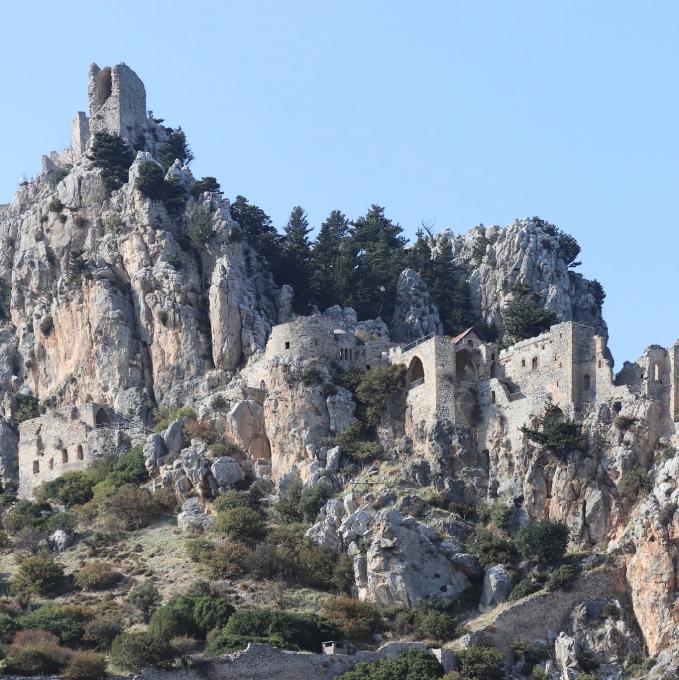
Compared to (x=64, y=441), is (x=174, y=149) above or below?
above

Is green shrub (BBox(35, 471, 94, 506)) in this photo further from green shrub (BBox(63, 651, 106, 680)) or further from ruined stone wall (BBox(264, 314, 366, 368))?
green shrub (BBox(63, 651, 106, 680))

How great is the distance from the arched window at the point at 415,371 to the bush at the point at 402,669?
17.9 meters

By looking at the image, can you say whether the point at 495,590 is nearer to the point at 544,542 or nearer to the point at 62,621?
the point at 544,542

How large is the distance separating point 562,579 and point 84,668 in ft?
61.5

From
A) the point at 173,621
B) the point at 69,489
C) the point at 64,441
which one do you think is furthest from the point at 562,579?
the point at 64,441

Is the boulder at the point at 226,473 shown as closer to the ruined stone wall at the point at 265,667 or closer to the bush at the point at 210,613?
the bush at the point at 210,613

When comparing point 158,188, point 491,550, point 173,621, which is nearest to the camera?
point 173,621

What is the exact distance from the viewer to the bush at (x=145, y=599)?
7624cm

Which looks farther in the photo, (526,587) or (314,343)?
(314,343)

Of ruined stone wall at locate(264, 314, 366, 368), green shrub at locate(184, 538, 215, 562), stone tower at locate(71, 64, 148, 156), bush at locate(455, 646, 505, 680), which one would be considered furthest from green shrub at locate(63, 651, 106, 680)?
stone tower at locate(71, 64, 148, 156)

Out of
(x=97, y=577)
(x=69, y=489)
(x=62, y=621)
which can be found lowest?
(x=62, y=621)

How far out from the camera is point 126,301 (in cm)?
9412

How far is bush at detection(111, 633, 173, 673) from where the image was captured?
69.8 meters

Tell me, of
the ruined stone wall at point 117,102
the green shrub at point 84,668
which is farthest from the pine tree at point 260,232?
the green shrub at point 84,668
